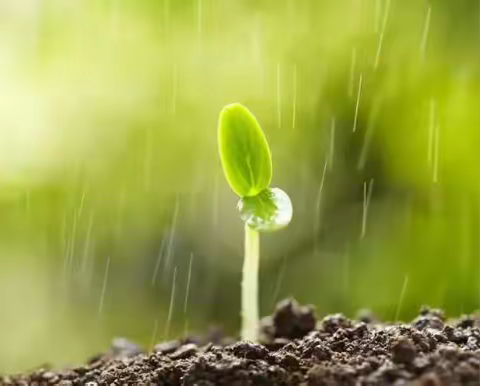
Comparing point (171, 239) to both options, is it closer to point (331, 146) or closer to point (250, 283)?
point (331, 146)

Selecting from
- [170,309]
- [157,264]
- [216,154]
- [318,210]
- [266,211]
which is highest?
[266,211]

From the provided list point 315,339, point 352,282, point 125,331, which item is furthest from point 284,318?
point 125,331

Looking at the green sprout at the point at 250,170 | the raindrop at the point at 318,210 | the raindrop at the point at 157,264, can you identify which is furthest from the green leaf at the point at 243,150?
the raindrop at the point at 157,264

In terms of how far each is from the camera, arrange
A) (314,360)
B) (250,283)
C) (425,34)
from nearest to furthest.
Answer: (314,360), (250,283), (425,34)

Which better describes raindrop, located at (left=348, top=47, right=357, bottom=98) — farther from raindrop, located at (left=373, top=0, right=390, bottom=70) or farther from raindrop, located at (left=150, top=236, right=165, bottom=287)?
raindrop, located at (left=150, top=236, right=165, bottom=287)

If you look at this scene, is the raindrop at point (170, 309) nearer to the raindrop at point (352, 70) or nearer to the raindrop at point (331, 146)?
the raindrop at point (331, 146)

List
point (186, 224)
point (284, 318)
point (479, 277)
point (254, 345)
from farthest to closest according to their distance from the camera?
point (186, 224) → point (479, 277) → point (284, 318) → point (254, 345)

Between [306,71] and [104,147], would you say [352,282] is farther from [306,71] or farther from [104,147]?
[104,147]

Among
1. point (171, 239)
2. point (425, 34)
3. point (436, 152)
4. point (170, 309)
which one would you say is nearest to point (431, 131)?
point (436, 152)
